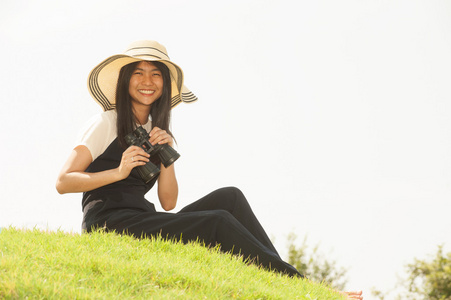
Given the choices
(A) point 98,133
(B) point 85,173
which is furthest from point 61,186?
(A) point 98,133

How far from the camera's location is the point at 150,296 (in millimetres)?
3857

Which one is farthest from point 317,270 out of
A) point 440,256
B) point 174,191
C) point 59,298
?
point 59,298

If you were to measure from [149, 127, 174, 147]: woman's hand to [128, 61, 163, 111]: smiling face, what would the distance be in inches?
14.4

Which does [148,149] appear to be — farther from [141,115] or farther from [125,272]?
[125,272]

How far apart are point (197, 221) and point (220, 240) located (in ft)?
1.01

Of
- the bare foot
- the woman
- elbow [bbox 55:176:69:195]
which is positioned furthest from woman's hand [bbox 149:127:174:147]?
the bare foot

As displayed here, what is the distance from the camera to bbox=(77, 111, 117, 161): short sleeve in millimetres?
5414

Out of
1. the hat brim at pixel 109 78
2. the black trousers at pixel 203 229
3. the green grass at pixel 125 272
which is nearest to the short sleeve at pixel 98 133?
the hat brim at pixel 109 78

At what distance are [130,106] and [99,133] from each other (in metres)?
0.49

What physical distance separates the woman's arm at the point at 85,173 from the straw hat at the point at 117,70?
101 cm

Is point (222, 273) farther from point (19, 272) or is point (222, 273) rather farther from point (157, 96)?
point (157, 96)

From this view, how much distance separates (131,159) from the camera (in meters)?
5.25

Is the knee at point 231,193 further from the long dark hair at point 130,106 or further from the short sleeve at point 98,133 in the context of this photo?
the short sleeve at point 98,133

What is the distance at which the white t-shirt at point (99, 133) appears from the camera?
5418 millimetres
